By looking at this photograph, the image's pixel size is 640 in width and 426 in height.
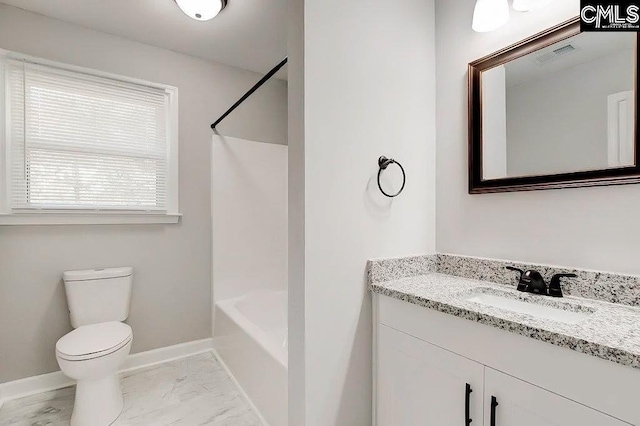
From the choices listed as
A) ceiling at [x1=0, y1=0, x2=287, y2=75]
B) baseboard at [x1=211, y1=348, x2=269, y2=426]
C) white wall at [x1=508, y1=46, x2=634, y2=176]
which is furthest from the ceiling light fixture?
baseboard at [x1=211, y1=348, x2=269, y2=426]

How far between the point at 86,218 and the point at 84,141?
559 mm

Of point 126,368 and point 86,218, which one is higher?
point 86,218

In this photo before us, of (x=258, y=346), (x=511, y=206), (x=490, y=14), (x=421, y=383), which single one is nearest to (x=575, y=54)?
(x=490, y=14)

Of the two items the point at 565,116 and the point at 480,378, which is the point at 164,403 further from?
the point at 565,116

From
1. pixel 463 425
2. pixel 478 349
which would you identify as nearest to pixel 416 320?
pixel 478 349

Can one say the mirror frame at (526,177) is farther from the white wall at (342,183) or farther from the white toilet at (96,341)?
the white toilet at (96,341)

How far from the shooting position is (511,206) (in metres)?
1.34

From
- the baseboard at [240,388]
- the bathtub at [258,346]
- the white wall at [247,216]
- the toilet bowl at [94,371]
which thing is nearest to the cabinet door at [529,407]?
the bathtub at [258,346]

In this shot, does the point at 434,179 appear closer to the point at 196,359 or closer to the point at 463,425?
the point at 463,425

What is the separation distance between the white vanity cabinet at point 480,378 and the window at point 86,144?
79.7 inches

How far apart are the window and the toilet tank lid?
0.40m

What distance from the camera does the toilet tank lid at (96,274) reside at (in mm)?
2010

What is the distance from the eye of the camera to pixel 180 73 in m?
2.51

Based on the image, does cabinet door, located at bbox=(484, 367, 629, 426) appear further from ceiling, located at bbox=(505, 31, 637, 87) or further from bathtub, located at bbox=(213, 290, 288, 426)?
ceiling, located at bbox=(505, 31, 637, 87)
